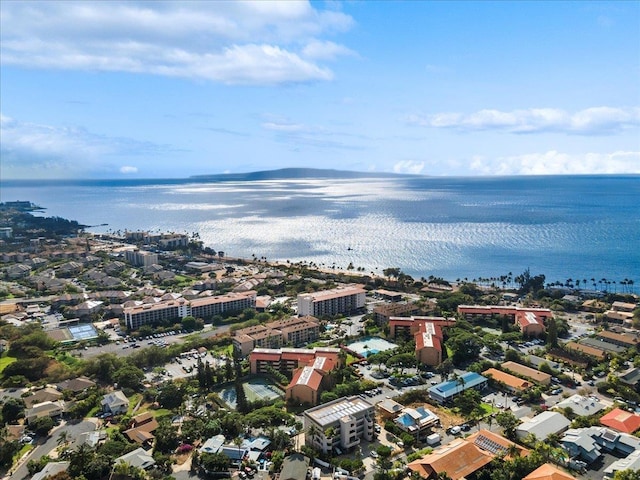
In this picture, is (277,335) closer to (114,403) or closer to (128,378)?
(128,378)

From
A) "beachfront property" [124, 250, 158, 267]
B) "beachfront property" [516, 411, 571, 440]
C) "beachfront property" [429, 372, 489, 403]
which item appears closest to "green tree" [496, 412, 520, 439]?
"beachfront property" [516, 411, 571, 440]

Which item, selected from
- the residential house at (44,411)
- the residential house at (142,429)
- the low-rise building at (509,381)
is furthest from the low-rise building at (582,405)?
the residential house at (44,411)

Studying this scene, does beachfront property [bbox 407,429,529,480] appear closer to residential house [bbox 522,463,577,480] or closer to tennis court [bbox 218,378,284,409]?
residential house [bbox 522,463,577,480]

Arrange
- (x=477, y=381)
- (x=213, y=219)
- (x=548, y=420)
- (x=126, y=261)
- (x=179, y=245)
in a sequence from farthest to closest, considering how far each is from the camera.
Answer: (x=213, y=219)
(x=179, y=245)
(x=126, y=261)
(x=477, y=381)
(x=548, y=420)

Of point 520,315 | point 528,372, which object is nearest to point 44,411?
point 528,372

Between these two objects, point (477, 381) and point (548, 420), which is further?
point (477, 381)

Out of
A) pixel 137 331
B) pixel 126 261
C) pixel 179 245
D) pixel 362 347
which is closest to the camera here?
pixel 362 347

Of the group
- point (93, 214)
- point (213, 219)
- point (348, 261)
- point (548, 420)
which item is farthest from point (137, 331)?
point (93, 214)

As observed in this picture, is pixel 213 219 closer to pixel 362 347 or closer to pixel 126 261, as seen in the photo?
pixel 126 261
